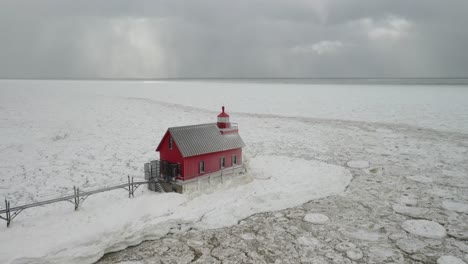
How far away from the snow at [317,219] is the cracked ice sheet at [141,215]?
5.54 feet

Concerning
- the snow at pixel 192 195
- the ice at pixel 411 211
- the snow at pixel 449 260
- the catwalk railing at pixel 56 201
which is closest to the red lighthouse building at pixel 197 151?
the snow at pixel 192 195

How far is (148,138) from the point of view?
3462 centimetres

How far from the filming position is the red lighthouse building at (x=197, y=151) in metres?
19.4

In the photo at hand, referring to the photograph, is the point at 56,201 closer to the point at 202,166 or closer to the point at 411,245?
the point at 202,166

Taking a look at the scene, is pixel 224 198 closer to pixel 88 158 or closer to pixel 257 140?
pixel 88 158

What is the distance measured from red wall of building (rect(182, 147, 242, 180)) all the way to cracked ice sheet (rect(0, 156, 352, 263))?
1303 mm

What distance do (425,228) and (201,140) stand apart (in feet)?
40.4

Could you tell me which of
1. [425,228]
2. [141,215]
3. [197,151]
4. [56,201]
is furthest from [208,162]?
[425,228]

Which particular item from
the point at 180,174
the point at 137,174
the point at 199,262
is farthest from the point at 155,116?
the point at 199,262

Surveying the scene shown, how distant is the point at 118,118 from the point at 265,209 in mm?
34865

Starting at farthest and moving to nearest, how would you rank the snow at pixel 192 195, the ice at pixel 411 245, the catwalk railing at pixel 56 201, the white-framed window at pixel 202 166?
the white-framed window at pixel 202 166, the catwalk railing at pixel 56 201, the snow at pixel 192 195, the ice at pixel 411 245

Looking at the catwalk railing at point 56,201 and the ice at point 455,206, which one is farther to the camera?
the ice at point 455,206

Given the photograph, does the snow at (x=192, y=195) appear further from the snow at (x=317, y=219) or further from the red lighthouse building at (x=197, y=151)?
the red lighthouse building at (x=197, y=151)

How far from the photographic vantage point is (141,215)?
1681cm
